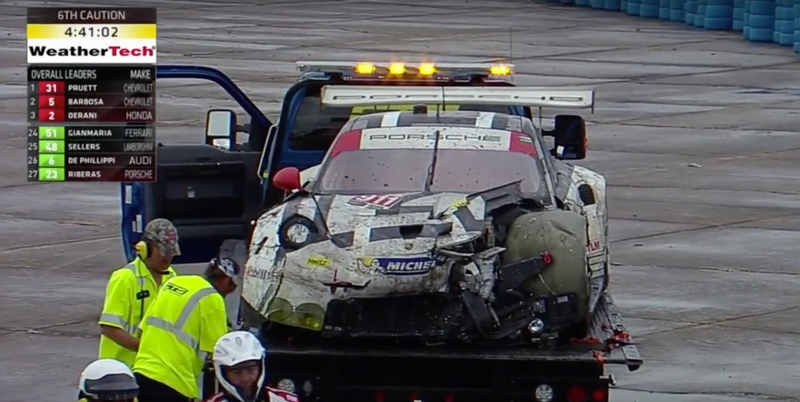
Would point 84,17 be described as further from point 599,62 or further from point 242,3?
point 242,3

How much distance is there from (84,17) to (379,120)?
9.46ft

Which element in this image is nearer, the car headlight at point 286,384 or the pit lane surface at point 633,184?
the car headlight at point 286,384

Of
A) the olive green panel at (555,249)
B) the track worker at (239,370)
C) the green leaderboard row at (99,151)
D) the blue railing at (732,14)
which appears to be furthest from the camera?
the blue railing at (732,14)

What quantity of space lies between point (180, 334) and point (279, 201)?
393 cm

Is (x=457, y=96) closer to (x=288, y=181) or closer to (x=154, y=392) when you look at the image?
(x=288, y=181)

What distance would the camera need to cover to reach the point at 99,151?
42.1ft

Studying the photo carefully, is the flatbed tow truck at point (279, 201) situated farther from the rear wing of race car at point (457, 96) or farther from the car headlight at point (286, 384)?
the rear wing of race car at point (457, 96)

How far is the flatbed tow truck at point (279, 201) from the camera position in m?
9.05

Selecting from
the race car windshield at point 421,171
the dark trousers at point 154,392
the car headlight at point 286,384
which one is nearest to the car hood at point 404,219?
the race car windshield at point 421,171

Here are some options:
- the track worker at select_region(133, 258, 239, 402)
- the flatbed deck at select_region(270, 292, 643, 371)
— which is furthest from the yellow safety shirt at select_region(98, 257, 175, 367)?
the flatbed deck at select_region(270, 292, 643, 371)

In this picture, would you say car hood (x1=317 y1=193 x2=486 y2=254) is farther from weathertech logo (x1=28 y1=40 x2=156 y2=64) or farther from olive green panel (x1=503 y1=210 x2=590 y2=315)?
weathertech logo (x1=28 y1=40 x2=156 y2=64)

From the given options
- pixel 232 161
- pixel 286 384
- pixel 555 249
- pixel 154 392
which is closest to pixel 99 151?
pixel 232 161
